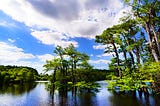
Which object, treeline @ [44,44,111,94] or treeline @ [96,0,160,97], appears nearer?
treeline @ [96,0,160,97]

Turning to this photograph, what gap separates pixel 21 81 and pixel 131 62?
81265mm

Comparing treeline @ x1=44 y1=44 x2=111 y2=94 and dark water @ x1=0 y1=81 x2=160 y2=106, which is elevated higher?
treeline @ x1=44 y1=44 x2=111 y2=94

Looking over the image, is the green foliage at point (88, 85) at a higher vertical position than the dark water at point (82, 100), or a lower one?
higher

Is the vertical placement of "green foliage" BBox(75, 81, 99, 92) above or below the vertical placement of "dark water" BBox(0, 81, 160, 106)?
above

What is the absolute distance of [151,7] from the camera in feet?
63.9

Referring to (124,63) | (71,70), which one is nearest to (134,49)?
(124,63)

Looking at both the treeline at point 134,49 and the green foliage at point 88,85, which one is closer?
the treeline at point 134,49

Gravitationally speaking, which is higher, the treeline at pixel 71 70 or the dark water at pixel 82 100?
the treeline at pixel 71 70

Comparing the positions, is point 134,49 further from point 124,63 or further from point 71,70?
point 71,70

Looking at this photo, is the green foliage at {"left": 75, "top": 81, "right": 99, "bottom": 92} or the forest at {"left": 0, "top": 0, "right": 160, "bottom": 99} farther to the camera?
the green foliage at {"left": 75, "top": 81, "right": 99, "bottom": 92}

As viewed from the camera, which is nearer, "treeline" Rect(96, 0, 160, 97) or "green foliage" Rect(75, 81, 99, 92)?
"treeline" Rect(96, 0, 160, 97)

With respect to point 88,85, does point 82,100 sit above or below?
below

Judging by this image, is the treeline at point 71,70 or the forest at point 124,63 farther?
the treeline at point 71,70

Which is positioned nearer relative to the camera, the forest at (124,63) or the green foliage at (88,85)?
the forest at (124,63)
